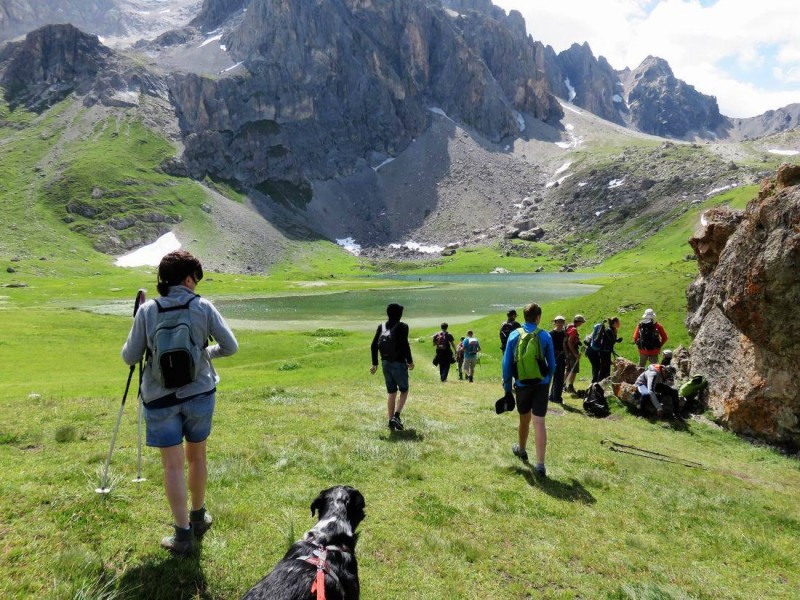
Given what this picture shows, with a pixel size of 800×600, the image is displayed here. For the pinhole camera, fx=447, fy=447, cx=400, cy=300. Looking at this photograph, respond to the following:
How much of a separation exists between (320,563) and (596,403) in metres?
17.9

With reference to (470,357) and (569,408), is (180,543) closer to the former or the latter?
(569,408)

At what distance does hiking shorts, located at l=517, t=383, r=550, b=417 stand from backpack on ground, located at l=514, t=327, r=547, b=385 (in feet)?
0.55

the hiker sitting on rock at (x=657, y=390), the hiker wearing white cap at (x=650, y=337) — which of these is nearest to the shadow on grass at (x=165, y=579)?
the hiker sitting on rock at (x=657, y=390)

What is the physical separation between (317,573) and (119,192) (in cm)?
23473

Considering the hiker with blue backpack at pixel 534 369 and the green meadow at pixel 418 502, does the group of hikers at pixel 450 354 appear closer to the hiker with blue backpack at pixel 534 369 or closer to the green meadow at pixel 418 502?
the green meadow at pixel 418 502

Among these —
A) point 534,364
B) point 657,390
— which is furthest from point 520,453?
point 657,390

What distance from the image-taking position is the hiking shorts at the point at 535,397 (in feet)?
36.0

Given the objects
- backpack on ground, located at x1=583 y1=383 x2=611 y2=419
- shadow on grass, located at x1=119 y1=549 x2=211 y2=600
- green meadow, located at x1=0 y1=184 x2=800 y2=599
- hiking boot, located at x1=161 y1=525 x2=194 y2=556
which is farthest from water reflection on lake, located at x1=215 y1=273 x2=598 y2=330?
shadow on grass, located at x1=119 y1=549 x2=211 y2=600

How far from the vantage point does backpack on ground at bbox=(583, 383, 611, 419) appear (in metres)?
19.4

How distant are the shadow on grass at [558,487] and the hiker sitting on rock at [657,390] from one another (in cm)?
1047

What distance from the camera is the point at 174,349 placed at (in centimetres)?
571

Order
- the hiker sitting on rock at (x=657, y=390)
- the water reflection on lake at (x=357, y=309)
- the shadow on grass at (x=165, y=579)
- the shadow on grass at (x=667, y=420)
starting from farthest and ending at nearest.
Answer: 1. the water reflection on lake at (x=357, y=309)
2. the hiker sitting on rock at (x=657, y=390)
3. the shadow on grass at (x=667, y=420)
4. the shadow on grass at (x=165, y=579)

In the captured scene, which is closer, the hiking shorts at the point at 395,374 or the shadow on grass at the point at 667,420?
the hiking shorts at the point at 395,374

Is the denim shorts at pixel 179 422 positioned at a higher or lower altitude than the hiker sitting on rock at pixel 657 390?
higher
